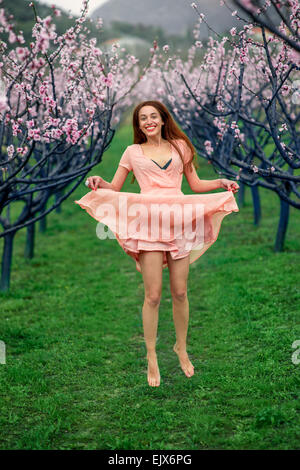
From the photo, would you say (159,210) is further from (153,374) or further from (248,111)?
(248,111)

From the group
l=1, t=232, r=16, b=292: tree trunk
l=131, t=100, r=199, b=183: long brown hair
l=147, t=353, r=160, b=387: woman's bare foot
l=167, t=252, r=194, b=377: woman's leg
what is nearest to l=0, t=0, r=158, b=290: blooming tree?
l=1, t=232, r=16, b=292: tree trunk

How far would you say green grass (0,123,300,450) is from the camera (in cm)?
393

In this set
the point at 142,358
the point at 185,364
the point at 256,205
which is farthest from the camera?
the point at 256,205

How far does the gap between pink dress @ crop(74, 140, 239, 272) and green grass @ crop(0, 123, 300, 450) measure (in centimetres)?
132

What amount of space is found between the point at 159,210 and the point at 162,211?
1.1 inches

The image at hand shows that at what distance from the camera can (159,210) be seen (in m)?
4.53

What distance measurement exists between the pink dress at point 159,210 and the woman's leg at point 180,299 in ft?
0.34

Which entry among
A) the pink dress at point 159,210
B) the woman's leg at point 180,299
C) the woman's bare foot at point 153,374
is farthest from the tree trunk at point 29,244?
the woman's bare foot at point 153,374

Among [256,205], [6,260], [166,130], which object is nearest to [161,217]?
[166,130]

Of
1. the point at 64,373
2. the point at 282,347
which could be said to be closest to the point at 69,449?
the point at 64,373

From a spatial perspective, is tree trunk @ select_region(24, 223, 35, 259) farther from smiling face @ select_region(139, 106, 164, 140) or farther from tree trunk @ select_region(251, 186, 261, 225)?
smiling face @ select_region(139, 106, 164, 140)

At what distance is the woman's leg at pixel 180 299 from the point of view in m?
4.61
